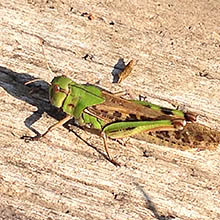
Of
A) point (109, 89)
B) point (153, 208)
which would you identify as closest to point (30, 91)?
point (109, 89)

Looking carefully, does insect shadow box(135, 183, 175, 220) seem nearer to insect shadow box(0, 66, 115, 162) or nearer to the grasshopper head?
insect shadow box(0, 66, 115, 162)

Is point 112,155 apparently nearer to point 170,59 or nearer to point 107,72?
point 107,72

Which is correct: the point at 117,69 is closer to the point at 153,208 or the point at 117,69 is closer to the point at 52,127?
the point at 52,127

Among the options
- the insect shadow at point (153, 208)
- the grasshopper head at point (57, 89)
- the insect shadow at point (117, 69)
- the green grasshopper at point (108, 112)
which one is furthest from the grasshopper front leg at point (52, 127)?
the insect shadow at point (153, 208)

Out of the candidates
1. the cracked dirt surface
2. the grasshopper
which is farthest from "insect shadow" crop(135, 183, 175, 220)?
the grasshopper

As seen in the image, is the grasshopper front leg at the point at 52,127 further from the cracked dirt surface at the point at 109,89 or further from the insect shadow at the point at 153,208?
the insect shadow at the point at 153,208
